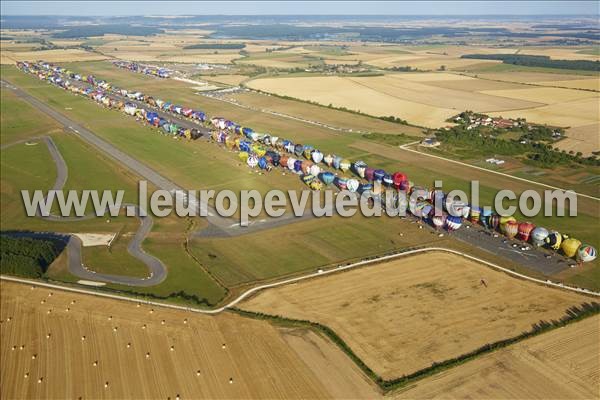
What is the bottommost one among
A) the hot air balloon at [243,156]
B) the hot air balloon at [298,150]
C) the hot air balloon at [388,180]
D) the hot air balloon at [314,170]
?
the hot air balloon at [388,180]

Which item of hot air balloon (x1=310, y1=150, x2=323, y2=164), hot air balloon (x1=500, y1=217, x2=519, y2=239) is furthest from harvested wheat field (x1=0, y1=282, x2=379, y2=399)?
hot air balloon (x1=310, y1=150, x2=323, y2=164)

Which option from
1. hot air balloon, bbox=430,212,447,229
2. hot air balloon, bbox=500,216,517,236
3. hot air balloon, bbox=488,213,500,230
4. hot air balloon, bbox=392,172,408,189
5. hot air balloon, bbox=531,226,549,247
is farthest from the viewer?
hot air balloon, bbox=392,172,408,189

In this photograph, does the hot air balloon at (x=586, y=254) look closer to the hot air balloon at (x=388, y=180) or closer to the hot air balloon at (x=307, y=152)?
the hot air balloon at (x=388, y=180)

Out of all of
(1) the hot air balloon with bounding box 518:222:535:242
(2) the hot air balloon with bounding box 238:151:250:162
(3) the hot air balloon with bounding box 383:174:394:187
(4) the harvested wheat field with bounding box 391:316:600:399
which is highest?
(2) the hot air balloon with bounding box 238:151:250:162

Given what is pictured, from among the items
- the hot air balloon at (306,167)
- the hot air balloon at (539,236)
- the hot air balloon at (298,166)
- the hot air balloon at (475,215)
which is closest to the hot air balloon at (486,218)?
the hot air balloon at (475,215)

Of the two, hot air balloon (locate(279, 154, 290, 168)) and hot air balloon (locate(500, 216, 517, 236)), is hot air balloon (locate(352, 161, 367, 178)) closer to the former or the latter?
hot air balloon (locate(279, 154, 290, 168))

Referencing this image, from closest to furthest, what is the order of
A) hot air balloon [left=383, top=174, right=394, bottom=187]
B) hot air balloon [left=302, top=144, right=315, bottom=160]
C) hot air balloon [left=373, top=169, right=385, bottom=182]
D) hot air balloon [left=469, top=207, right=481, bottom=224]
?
hot air balloon [left=469, top=207, right=481, bottom=224] < hot air balloon [left=383, top=174, right=394, bottom=187] < hot air balloon [left=373, top=169, right=385, bottom=182] < hot air balloon [left=302, top=144, right=315, bottom=160]
